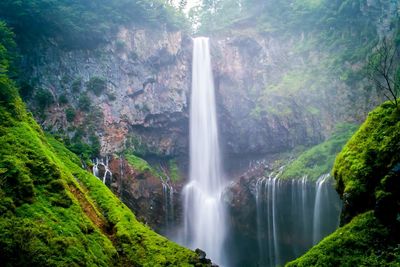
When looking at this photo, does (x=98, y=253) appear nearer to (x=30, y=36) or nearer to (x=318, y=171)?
(x=318, y=171)

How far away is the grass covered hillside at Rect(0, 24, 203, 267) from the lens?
11719 mm

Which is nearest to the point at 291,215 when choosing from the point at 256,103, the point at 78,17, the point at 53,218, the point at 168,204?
the point at 168,204

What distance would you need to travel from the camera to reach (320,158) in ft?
97.4

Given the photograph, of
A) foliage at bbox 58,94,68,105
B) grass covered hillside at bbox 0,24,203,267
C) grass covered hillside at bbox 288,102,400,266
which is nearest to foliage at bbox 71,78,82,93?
foliage at bbox 58,94,68,105

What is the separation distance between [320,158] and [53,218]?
22543mm

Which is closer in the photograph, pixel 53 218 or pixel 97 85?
pixel 53 218

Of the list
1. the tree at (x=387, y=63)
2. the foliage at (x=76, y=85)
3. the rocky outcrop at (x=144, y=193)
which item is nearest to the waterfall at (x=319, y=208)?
the tree at (x=387, y=63)

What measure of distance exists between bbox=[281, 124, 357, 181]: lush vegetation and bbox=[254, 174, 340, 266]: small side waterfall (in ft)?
2.62

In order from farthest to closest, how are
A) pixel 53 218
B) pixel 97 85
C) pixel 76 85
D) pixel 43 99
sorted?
pixel 97 85
pixel 76 85
pixel 43 99
pixel 53 218

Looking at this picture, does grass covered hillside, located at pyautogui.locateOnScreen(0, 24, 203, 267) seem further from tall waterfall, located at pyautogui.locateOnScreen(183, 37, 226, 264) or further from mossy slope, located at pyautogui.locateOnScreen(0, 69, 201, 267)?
tall waterfall, located at pyautogui.locateOnScreen(183, 37, 226, 264)

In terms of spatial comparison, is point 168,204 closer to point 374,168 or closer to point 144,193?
point 144,193

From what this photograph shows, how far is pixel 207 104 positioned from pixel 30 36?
17.8 m

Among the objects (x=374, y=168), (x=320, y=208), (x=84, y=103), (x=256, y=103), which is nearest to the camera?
(x=374, y=168)

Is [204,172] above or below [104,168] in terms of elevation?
above
